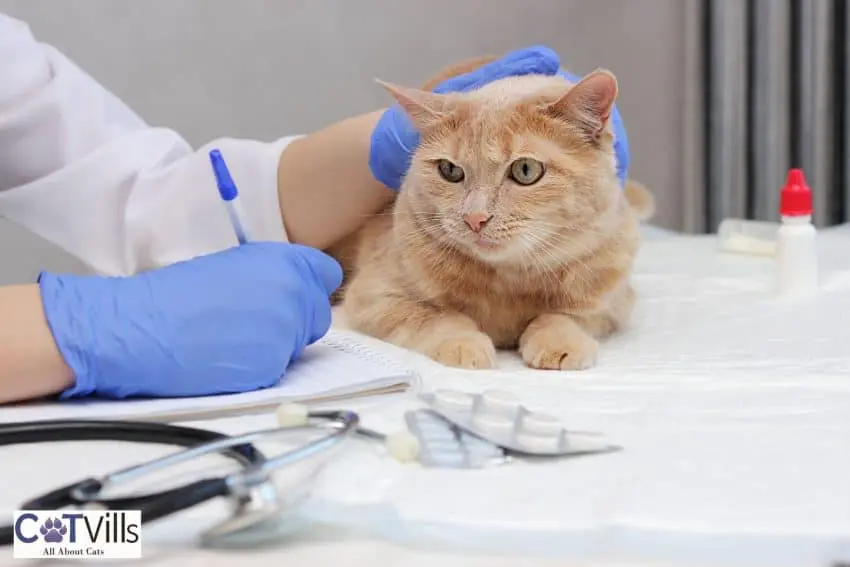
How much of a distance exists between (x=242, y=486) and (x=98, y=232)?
0.97 m

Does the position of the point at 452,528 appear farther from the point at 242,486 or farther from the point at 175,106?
the point at 175,106

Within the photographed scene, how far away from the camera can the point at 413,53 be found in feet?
6.95

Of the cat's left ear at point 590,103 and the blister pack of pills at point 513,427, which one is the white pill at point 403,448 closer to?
the blister pack of pills at point 513,427

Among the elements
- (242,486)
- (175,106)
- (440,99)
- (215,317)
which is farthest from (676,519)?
(175,106)

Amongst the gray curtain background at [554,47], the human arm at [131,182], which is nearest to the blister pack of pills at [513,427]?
the human arm at [131,182]

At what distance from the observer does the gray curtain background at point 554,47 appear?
1.82 meters

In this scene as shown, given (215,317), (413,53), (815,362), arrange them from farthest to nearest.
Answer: (413,53), (815,362), (215,317)

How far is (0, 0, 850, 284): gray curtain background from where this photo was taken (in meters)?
1.82

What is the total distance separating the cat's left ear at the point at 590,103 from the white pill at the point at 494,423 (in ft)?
1.40

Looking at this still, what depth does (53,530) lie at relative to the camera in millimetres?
501

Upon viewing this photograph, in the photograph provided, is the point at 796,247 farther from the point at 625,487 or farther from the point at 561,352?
the point at 625,487

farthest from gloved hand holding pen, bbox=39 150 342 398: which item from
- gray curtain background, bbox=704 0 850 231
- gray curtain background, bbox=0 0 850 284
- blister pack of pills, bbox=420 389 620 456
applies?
gray curtain background, bbox=704 0 850 231

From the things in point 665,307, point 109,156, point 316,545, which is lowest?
point 665,307

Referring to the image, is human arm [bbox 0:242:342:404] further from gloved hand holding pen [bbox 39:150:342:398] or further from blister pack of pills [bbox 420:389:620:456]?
blister pack of pills [bbox 420:389:620:456]
